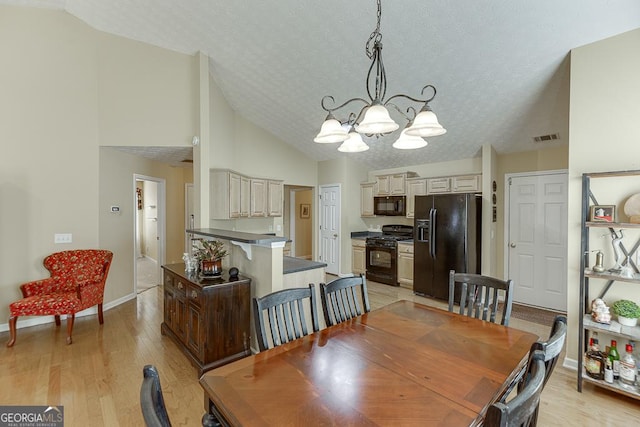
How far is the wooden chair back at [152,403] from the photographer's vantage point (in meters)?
0.70

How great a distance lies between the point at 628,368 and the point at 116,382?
13.3ft

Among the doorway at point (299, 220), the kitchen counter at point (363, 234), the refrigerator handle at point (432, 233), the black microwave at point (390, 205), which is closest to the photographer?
the refrigerator handle at point (432, 233)

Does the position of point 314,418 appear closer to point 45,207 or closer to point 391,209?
point 45,207

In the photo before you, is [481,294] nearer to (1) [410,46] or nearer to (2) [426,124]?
(2) [426,124]

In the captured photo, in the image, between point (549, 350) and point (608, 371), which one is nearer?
point (549, 350)

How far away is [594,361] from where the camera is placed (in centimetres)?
238

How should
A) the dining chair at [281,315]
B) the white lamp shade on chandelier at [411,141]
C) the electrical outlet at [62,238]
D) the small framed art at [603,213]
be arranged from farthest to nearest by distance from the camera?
the electrical outlet at [62,238]
the small framed art at [603,213]
the white lamp shade on chandelier at [411,141]
the dining chair at [281,315]

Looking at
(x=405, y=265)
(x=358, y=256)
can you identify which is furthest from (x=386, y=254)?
Result: (x=358, y=256)

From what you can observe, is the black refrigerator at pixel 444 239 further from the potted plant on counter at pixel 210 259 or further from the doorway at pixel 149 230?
the doorway at pixel 149 230

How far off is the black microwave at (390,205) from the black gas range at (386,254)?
411 millimetres

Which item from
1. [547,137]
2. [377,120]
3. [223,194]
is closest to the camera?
[377,120]

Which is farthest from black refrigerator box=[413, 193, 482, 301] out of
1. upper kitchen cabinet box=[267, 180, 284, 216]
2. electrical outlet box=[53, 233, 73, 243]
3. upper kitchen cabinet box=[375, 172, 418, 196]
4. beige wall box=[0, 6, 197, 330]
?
electrical outlet box=[53, 233, 73, 243]

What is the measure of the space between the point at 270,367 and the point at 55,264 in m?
3.86

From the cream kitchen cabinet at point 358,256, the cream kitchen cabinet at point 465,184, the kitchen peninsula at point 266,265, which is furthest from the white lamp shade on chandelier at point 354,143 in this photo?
the cream kitchen cabinet at point 358,256
